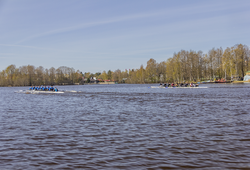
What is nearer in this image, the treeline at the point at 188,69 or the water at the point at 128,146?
the water at the point at 128,146

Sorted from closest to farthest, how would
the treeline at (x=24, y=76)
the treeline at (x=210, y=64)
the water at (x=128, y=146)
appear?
the water at (x=128, y=146)
the treeline at (x=210, y=64)
the treeline at (x=24, y=76)

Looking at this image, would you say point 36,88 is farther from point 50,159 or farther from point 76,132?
point 50,159

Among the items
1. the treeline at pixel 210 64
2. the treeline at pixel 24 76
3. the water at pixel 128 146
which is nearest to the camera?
the water at pixel 128 146

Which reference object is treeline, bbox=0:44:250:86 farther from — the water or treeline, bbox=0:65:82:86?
the water

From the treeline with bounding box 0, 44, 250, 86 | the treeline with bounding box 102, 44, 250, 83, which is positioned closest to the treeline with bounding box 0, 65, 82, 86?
the treeline with bounding box 0, 44, 250, 86

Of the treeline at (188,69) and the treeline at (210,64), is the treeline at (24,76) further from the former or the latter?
the treeline at (210,64)

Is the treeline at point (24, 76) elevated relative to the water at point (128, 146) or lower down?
elevated

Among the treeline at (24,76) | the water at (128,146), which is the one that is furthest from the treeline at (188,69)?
the water at (128,146)

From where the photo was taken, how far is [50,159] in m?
9.12

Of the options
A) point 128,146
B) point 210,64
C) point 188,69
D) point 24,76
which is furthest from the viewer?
Answer: point 24,76

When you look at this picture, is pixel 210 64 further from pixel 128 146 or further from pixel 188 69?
pixel 128 146

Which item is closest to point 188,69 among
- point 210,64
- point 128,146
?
point 210,64

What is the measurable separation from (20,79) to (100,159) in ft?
584

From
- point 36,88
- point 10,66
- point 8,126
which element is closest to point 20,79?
point 10,66
